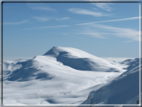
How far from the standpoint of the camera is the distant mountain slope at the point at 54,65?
34.4m

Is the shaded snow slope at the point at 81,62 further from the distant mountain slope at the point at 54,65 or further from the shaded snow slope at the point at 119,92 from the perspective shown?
the shaded snow slope at the point at 119,92

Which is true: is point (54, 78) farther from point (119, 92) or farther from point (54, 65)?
point (119, 92)

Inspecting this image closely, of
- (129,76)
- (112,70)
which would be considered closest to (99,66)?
(112,70)

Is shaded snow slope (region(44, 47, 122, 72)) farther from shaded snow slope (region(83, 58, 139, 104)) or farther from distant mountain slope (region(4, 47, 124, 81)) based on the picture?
shaded snow slope (region(83, 58, 139, 104))

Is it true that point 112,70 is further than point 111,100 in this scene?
Yes

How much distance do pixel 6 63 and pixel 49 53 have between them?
14242 millimetres

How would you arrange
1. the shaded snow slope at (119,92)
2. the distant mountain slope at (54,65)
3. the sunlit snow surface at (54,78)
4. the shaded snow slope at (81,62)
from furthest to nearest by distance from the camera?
the shaded snow slope at (81,62), the distant mountain slope at (54,65), the sunlit snow surface at (54,78), the shaded snow slope at (119,92)

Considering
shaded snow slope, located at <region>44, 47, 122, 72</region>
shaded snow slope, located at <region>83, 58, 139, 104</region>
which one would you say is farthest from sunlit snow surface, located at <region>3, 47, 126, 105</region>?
shaded snow slope, located at <region>83, 58, 139, 104</region>

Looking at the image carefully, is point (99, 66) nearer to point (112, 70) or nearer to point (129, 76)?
point (112, 70)

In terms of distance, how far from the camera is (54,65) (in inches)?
1572

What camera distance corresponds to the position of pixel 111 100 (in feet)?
33.5

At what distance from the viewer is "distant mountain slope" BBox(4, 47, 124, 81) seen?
113 ft

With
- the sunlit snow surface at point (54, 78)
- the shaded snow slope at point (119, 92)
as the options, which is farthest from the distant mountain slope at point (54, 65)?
the shaded snow slope at point (119, 92)

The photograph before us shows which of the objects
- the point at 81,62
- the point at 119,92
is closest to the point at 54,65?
the point at 81,62
